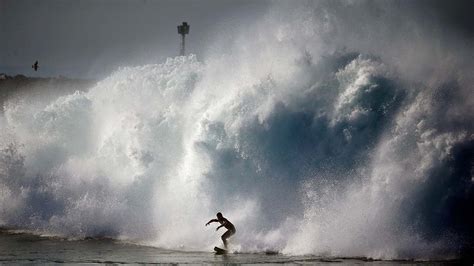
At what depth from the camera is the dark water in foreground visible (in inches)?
875

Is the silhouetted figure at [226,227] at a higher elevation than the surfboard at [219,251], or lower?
higher

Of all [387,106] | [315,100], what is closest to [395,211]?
[387,106]

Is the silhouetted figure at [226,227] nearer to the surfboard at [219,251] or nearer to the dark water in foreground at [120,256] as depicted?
the surfboard at [219,251]

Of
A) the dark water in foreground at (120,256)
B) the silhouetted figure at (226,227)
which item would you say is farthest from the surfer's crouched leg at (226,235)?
the dark water in foreground at (120,256)

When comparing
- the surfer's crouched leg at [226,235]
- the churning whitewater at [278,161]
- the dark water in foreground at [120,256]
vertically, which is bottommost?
the dark water in foreground at [120,256]

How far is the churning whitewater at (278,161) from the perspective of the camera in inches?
906

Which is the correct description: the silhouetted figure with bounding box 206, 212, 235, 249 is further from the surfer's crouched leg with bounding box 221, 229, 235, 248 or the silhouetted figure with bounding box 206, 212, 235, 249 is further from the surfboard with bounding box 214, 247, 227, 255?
the surfboard with bounding box 214, 247, 227, 255

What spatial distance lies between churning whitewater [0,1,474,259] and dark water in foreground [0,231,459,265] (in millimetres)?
1067

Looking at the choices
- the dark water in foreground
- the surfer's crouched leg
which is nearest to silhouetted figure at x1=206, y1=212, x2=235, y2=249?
the surfer's crouched leg

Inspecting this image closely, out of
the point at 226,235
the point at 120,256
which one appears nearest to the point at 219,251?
the point at 226,235

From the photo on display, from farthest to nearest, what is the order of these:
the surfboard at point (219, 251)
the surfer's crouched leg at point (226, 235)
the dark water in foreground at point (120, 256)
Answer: the surfer's crouched leg at point (226, 235), the surfboard at point (219, 251), the dark water in foreground at point (120, 256)

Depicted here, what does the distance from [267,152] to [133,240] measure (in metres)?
5.66

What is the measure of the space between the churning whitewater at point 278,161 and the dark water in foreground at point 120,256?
1067 mm

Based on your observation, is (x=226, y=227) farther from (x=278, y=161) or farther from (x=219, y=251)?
(x=278, y=161)
